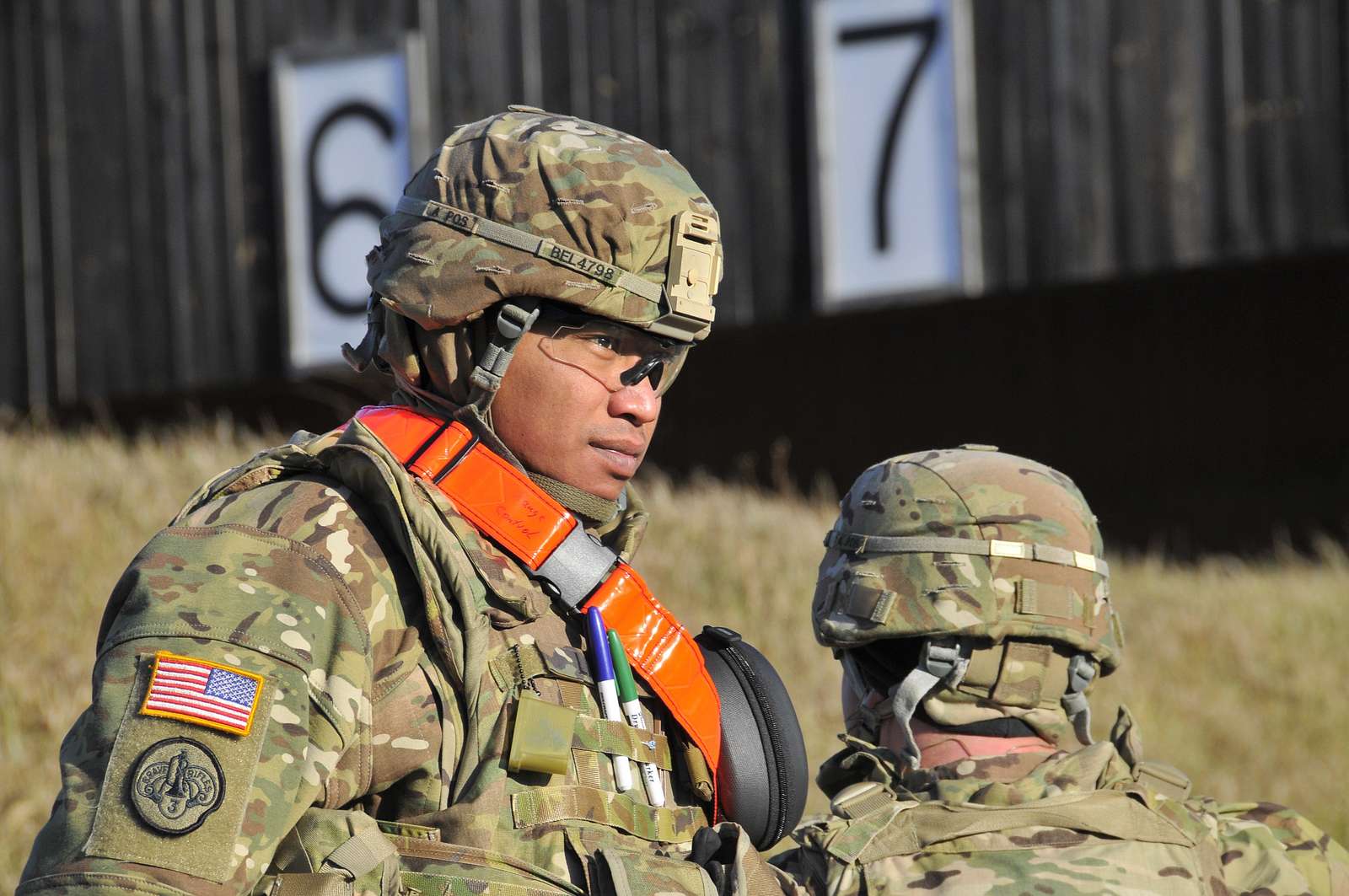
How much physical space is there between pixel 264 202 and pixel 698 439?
3.55m

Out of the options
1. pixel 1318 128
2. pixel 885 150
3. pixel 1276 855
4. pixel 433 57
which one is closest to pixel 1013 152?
pixel 885 150

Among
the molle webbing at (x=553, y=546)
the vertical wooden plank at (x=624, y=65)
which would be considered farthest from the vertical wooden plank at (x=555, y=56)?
the molle webbing at (x=553, y=546)

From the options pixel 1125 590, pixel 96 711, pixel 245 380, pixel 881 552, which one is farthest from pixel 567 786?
pixel 245 380

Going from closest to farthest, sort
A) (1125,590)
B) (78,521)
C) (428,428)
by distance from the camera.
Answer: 1. (428,428)
2. (78,521)
3. (1125,590)

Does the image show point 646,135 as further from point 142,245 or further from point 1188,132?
point 142,245

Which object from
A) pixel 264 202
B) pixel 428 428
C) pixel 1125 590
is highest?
pixel 264 202

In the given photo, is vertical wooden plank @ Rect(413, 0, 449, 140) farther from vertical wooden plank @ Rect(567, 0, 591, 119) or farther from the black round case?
the black round case

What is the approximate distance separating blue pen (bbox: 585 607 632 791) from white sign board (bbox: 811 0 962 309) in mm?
7540

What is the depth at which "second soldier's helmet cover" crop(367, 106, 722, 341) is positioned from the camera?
2475mm

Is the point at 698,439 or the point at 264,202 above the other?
the point at 264,202

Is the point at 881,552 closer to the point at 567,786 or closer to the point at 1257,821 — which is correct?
the point at 1257,821

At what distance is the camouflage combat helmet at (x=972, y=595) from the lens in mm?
3258

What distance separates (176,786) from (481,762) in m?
0.44

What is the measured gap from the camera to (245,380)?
37.6 feet
